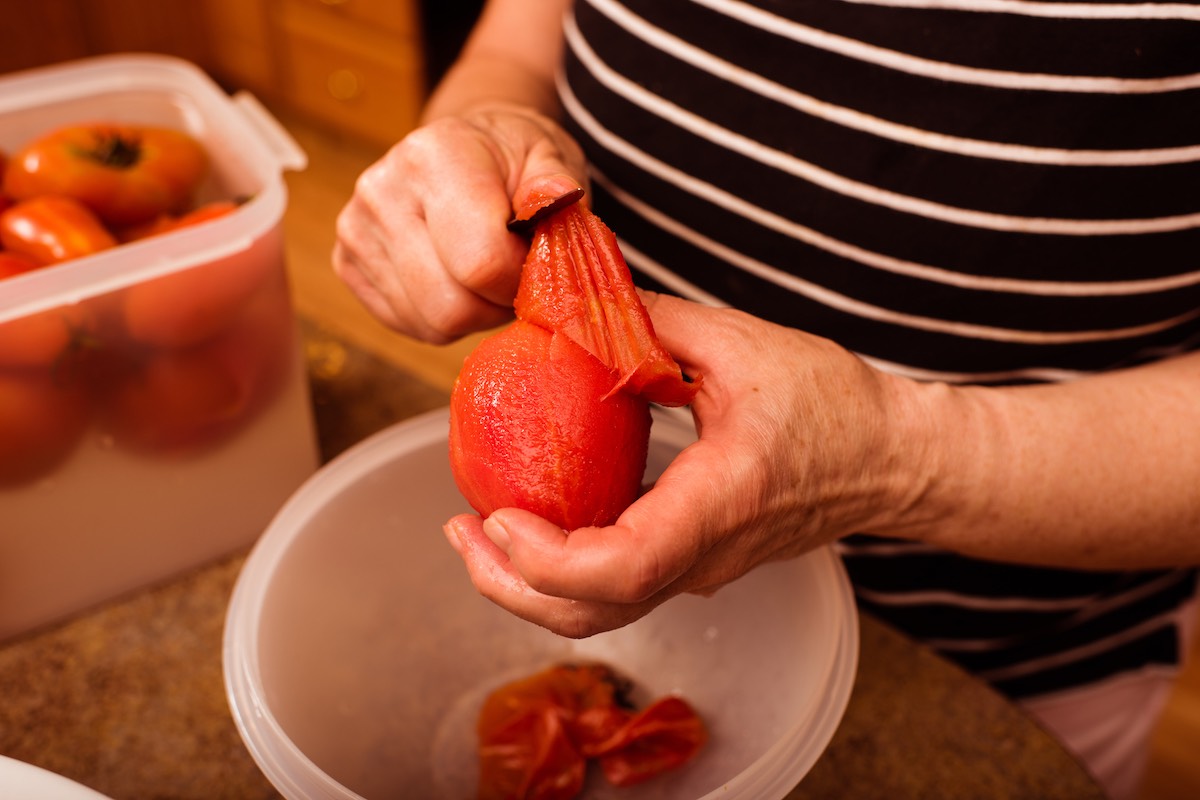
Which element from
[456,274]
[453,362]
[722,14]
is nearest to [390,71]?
[453,362]

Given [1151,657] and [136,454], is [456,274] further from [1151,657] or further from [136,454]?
[1151,657]

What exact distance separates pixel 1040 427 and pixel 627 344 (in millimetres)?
307

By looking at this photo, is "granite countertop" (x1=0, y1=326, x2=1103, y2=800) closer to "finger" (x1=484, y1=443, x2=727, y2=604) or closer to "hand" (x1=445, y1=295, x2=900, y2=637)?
"hand" (x1=445, y1=295, x2=900, y2=637)

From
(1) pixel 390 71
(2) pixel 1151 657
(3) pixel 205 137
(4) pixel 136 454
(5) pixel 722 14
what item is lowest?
(1) pixel 390 71

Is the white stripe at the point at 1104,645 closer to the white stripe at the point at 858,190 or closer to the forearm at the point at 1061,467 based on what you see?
the forearm at the point at 1061,467

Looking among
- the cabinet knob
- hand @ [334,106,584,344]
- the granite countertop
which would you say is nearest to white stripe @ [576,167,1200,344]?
hand @ [334,106,584,344]

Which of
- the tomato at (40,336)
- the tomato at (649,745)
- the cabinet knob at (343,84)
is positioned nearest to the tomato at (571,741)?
the tomato at (649,745)

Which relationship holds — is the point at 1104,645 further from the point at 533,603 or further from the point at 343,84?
the point at 343,84

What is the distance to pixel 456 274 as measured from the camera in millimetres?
553

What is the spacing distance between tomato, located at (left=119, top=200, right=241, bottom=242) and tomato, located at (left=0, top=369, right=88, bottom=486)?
15 cm

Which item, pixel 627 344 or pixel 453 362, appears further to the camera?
pixel 453 362

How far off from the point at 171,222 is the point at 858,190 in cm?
54

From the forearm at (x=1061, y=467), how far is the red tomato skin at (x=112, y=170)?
626 mm

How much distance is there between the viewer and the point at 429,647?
2.37 feet
